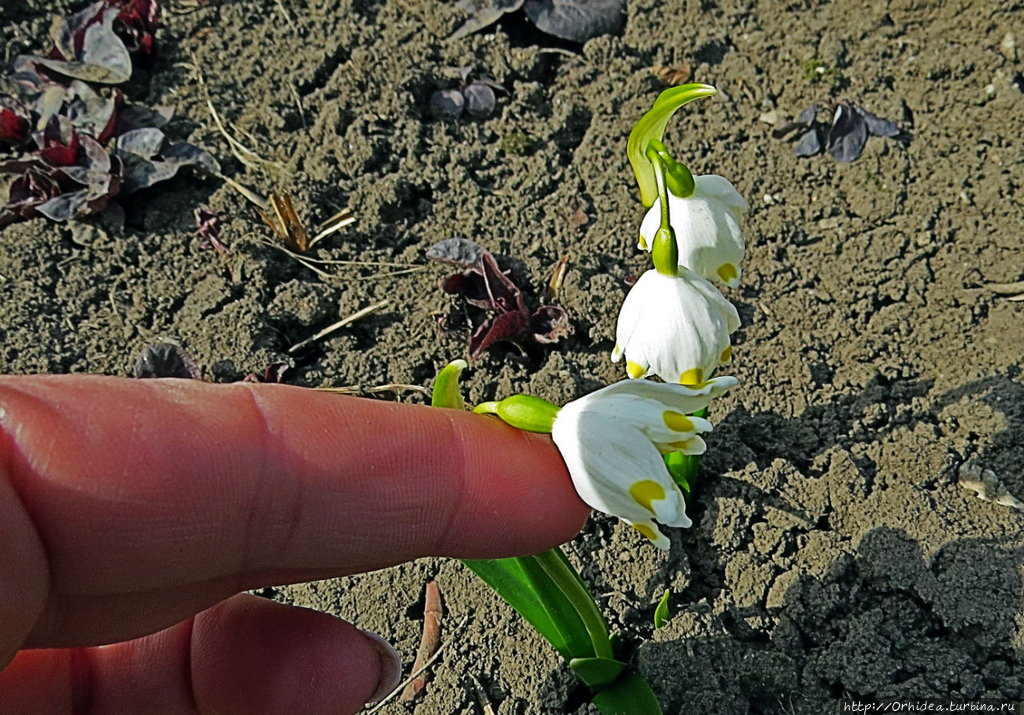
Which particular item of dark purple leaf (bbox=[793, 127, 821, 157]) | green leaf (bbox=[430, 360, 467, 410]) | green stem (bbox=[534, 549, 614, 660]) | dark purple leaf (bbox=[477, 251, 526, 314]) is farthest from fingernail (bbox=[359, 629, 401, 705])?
dark purple leaf (bbox=[793, 127, 821, 157])

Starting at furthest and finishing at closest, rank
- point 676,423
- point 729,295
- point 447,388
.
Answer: point 729,295, point 447,388, point 676,423

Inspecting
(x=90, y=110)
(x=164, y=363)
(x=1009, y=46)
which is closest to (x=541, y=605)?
(x=164, y=363)

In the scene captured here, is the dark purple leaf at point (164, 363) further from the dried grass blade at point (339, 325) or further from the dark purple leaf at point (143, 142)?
the dark purple leaf at point (143, 142)

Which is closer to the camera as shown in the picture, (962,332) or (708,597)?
(708,597)

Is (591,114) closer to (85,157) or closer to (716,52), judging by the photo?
(716,52)

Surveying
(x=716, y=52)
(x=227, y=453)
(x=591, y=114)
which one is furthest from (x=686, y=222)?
(x=716, y=52)

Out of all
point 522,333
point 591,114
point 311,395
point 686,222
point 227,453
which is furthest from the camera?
point 591,114

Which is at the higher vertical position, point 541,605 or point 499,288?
point 499,288

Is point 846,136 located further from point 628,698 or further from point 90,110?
point 90,110
